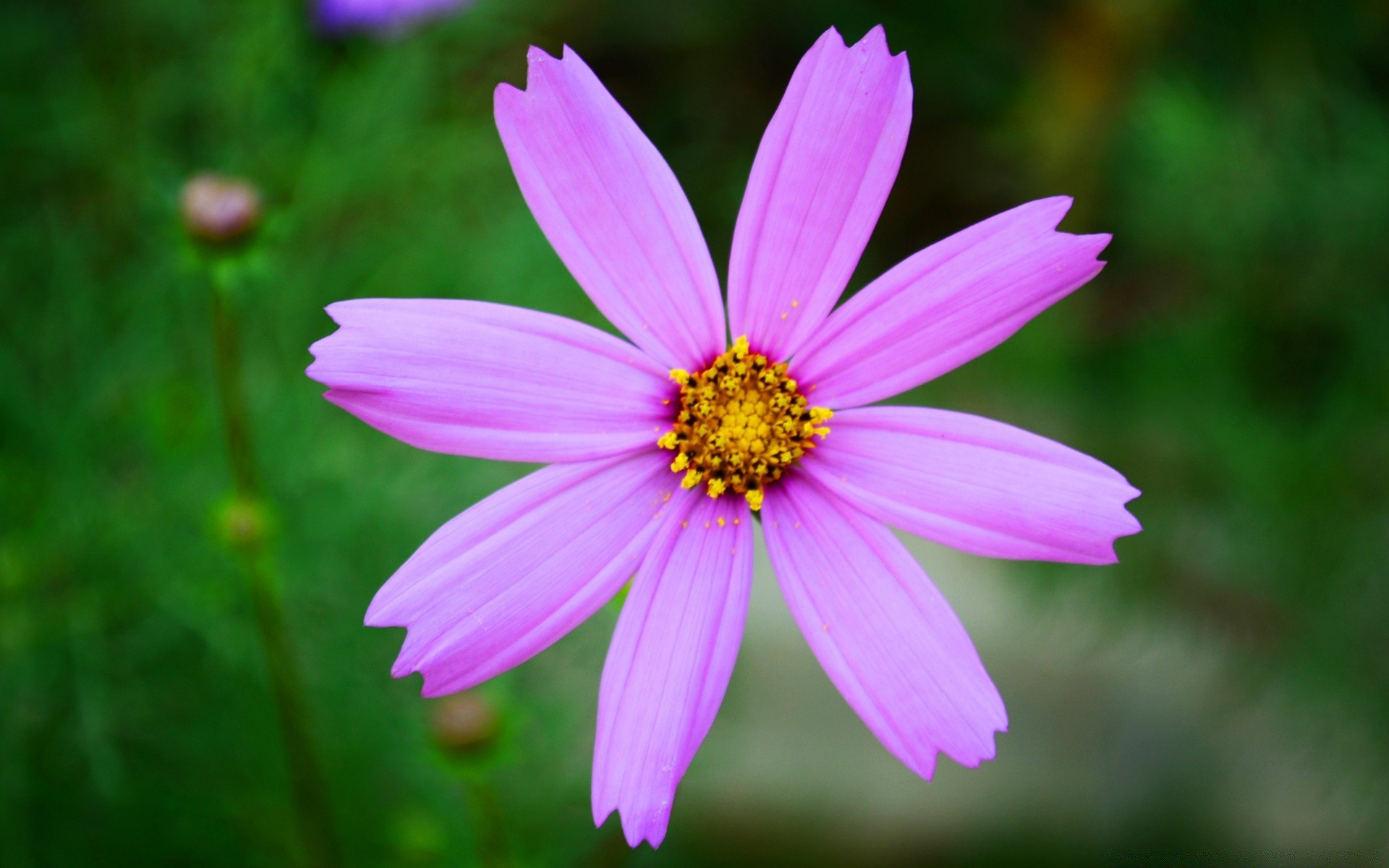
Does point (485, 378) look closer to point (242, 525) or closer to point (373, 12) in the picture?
point (242, 525)

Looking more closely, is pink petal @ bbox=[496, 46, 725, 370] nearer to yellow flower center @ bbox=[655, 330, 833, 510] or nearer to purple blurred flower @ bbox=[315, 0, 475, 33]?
yellow flower center @ bbox=[655, 330, 833, 510]

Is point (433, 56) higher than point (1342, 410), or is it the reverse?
point (433, 56)

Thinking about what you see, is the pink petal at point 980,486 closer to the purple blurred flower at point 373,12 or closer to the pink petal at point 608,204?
the pink petal at point 608,204

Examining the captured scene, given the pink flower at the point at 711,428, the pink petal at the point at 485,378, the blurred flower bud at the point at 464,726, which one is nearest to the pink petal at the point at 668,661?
the pink flower at the point at 711,428

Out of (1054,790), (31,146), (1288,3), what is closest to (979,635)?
(1054,790)

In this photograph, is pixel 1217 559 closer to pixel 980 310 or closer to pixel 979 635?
pixel 979 635

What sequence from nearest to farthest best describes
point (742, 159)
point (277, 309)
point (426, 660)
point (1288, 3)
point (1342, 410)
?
point (426, 660), point (277, 309), point (1342, 410), point (1288, 3), point (742, 159)

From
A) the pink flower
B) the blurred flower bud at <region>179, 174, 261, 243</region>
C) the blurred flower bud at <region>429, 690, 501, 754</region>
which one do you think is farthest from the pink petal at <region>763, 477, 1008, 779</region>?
the blurred flower bud at <region>179, 174, 261, 243</region>
